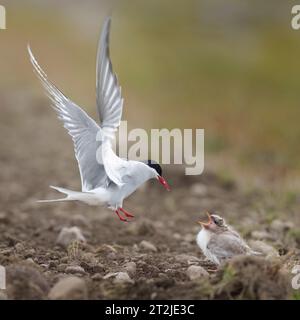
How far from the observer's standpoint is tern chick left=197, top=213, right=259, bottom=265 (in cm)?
488

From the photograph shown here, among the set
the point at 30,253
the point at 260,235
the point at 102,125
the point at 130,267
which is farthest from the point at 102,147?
the point at 260,235

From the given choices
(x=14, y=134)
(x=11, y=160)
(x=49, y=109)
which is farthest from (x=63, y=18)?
(x=11, y=160)

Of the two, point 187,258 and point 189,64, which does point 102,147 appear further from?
point 189,64

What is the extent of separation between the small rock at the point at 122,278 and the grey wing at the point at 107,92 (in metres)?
0.84

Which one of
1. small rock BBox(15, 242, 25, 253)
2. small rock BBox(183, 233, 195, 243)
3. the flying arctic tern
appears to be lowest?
small rock BBox(183, 233, 195, 243)

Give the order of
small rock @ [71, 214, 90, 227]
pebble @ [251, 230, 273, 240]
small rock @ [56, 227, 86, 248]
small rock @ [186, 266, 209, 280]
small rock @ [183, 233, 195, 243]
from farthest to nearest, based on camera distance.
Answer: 1. small rock @ [71, 214, 90, 227]
2. small rock @ [183, 233, 195, 243]
3. pebble @ [251, 230, 273, 240]
4. small rock @ [56, 227, 86, 248]
5. small rock @ [186, 266, 209, 280]

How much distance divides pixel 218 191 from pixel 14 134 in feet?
12.2

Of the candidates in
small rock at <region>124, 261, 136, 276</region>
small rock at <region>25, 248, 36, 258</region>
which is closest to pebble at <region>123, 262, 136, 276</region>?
small rock at <region>124, 261, 136, 276</region>

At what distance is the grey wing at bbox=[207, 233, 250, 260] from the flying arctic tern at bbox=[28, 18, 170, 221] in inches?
21.4

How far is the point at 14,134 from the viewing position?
11242mm

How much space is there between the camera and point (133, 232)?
6.48 meters

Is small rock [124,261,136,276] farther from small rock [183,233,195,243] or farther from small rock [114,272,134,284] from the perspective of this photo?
small rock [183,233,195,243]

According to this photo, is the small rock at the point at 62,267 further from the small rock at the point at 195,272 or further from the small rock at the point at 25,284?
the small rock at the point at 195,272
